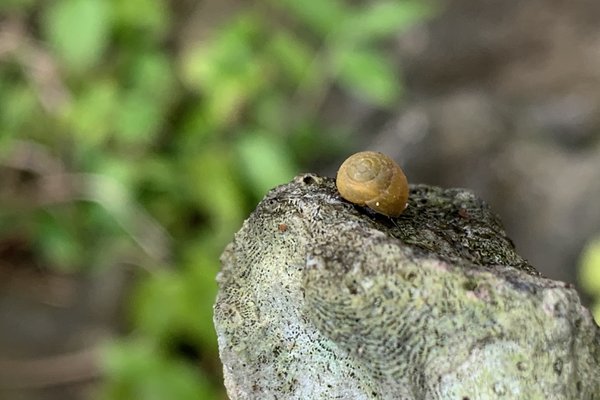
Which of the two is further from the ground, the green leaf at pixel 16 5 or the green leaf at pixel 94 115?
the green leaf at pixel 16 5

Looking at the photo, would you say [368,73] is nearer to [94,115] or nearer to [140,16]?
[140,16]

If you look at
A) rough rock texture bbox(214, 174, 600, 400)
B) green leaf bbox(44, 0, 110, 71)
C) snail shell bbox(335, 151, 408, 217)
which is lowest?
rough rock texture bbox(214, 174, 600, 400)

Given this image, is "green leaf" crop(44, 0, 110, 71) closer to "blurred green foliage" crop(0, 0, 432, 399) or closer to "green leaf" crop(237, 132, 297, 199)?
"blurred green foliage" crop(0, 0, 432, 399)

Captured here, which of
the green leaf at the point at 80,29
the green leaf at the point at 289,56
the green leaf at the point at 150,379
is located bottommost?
the green leaf at the point at 150,379

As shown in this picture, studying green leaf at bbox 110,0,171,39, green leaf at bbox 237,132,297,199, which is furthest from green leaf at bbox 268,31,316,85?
green leaf at bbox 110,0,171,39

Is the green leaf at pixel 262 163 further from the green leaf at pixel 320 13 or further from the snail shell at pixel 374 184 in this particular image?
the snail shell at pixel 374 184

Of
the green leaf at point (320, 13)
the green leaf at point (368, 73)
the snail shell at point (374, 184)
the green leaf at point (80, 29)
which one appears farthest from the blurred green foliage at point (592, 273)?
the green leaf at point (80, 29)
